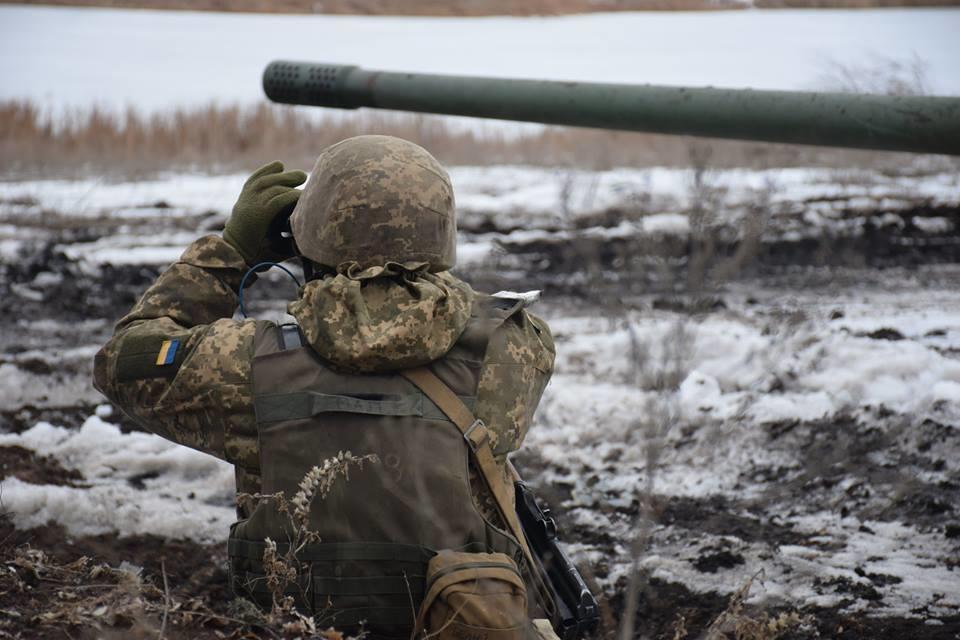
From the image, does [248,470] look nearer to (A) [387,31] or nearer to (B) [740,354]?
(B) [740,354]

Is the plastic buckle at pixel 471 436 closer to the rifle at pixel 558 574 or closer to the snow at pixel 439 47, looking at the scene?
the rifle at pixel 558 574

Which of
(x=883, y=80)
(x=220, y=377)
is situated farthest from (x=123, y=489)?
(x=883, y=80)

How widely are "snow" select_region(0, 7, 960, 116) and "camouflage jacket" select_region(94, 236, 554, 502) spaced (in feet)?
31.1

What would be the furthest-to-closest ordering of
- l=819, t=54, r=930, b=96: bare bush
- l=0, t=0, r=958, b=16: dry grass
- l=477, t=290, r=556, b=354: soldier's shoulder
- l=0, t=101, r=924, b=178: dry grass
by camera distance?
l=0, t=0, r=958, b=16: dry grass, l=0, t=101, r=924, b=178: dry grass, l=819, t=54, r=930, b=96: bare bush, l=477, t=290, r=556, b=354: soldier's shoulder

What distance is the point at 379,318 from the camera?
7.16 feet

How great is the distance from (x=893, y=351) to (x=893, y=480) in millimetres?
1144

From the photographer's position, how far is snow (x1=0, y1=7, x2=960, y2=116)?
45.5 ft

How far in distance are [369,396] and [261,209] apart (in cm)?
66

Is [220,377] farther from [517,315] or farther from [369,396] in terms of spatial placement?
[517,315]

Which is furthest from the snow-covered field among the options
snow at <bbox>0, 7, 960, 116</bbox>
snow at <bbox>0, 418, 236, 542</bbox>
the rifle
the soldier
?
snow at <bbox>0, 7, 960, 116</bbox>

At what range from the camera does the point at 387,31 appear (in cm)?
2048

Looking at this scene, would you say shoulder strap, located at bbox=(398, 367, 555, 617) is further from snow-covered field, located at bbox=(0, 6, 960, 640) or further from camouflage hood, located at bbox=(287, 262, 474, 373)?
snow-covered field, located at bbox=(0, 6, 960, 640)

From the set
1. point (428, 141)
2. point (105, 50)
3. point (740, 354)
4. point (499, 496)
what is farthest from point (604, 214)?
point (105, 50)

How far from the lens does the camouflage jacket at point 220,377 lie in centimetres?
224
